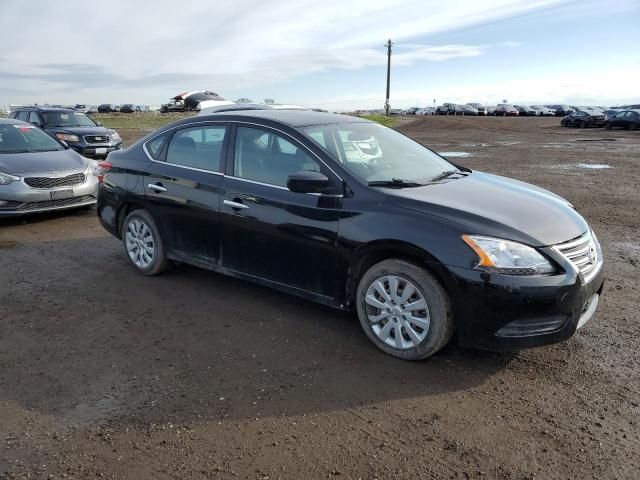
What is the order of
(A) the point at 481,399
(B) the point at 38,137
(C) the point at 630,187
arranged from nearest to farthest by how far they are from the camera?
(A) the point at 481,399, (B) the point at 38,137, (C) the point at 630,187

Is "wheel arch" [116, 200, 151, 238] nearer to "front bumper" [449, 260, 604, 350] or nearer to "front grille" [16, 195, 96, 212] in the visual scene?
"front grille" [16, 195, 96, 212]

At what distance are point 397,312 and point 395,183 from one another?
1.02m

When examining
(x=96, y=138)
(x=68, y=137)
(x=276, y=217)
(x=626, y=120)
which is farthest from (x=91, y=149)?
(x=626, y=120)

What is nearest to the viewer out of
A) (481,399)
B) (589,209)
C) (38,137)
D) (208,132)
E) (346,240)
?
(481,399)

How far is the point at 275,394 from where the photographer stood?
11.4 feet

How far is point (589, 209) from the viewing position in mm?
9008

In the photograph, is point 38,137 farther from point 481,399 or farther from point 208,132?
point 481,399

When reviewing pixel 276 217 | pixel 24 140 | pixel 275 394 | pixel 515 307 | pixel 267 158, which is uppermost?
pixel 267 158

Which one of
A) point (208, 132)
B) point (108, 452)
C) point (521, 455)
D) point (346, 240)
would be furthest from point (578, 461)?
point (208, 132)

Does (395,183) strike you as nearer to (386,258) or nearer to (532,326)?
(386,258)

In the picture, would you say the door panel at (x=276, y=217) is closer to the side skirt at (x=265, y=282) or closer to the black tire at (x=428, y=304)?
the side skirt at (x=265, y=282)

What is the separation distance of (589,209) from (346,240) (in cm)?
656

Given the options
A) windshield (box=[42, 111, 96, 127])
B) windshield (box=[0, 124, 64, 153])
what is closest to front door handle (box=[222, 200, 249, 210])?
windshield (box=[0, 124, 64, 153])

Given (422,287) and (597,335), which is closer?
(422,287)
